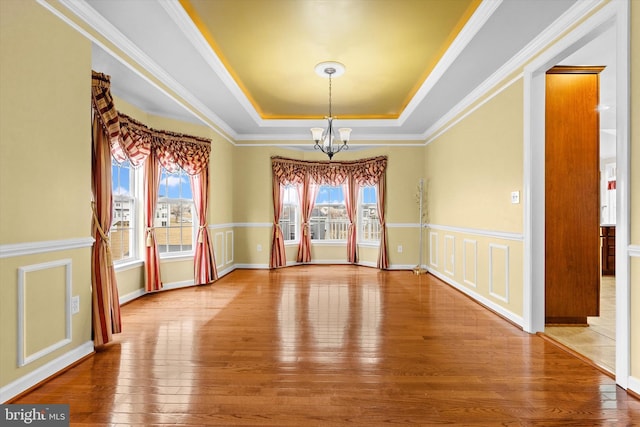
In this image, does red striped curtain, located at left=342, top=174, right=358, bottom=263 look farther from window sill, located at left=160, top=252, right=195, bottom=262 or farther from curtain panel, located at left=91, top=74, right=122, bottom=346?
curtain panel, located at left=91, top=74, right=122, bottom=346

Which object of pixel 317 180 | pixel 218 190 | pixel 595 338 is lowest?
pixel 595 338

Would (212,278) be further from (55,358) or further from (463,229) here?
(463,229)

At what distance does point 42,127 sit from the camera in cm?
229

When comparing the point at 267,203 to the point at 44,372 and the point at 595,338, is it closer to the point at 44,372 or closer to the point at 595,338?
the point at 44,372

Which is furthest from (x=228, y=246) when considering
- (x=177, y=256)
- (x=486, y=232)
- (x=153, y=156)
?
(x=486, y=232)

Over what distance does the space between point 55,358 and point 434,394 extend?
2.58 m

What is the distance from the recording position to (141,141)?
Result: 13.9ft

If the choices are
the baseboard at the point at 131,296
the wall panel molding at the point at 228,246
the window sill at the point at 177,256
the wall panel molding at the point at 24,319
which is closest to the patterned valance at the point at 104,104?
the wall panel molding at the point at 24,319

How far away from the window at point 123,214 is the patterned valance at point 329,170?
275cm

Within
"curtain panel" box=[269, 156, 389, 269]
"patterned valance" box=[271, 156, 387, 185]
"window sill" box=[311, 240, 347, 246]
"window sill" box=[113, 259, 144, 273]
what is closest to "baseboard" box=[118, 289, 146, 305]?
"window sill" box=[113, 259, 144, 273]

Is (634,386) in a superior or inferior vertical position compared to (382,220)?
inferior

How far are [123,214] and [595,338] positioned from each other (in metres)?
5.39

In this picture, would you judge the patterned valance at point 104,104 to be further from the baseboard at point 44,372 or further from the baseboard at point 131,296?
the baseboard at point 131,296

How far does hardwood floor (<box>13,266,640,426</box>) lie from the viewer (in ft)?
6.38
